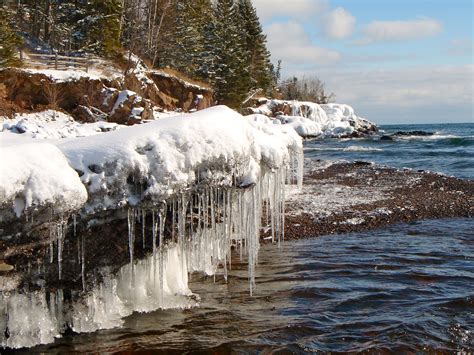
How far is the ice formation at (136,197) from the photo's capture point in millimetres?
5051

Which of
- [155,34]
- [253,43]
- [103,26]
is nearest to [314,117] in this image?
[253,43]

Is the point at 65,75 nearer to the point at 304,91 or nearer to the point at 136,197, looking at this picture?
the point at 136,197

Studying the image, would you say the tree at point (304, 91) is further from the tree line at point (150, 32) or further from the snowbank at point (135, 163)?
the snowbank at point (135, 163)

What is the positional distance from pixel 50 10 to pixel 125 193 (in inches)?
1358

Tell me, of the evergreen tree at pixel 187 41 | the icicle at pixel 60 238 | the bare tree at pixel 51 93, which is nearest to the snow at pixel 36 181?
the icicle at pixel 60 238

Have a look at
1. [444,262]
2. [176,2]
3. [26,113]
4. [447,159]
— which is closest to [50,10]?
[176,2]

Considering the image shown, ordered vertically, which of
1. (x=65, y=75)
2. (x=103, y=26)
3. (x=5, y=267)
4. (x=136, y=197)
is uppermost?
(x=103, y=26)

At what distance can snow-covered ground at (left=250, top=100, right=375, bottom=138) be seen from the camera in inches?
1987

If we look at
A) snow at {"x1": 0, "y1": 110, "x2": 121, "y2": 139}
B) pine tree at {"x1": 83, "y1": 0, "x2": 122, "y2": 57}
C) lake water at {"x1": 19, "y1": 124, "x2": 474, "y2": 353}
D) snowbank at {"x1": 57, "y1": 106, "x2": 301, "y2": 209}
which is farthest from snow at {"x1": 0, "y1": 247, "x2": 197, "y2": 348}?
pine tree at {"x1": 83, "y1": 0, "x2": 122, "y2": 57}

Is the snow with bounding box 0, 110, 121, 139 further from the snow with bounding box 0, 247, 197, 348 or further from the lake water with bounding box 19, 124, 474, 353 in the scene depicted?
the snow with bounding box 0, 247, 197, 348

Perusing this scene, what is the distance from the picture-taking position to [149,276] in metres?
6.55

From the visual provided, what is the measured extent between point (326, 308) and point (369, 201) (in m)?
9.04

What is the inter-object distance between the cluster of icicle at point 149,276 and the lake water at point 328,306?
8.9 inches

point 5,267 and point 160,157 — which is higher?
point 160,157
